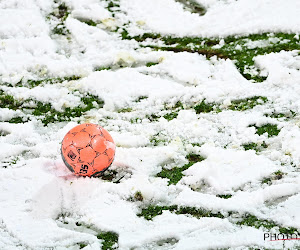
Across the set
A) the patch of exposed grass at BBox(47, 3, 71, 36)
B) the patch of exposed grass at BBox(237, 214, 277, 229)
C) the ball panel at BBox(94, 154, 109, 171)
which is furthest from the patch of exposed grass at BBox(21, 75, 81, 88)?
the patch of exposed grass at BBox(237, 214, 277, 229)

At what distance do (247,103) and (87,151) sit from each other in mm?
2369

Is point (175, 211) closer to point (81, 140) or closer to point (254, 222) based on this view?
point (254, 222)

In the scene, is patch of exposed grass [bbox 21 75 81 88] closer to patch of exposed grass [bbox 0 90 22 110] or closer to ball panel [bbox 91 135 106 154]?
patch of exposed grass [bbox 0 90 22 110]

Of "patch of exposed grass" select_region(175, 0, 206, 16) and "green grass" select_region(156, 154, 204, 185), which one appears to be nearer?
"green grass" select_region(156, 154, 204, 185)

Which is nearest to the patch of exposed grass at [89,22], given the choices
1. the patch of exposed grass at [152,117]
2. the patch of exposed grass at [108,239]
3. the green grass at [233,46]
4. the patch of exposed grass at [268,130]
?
the green grass at [233,46]

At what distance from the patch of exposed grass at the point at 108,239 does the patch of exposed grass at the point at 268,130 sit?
2.13 meters

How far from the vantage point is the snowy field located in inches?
127

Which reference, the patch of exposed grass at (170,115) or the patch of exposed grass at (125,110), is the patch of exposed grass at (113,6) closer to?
the patch of exposed grass at (125,110)

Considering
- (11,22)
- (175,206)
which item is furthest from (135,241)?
(11,22)

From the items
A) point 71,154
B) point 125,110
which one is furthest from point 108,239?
point 125,110

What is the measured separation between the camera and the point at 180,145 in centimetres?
430

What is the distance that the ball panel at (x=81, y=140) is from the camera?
3631 millimetres

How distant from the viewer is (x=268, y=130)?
437 centimetres

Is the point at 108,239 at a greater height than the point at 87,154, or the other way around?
the point at 87,154
